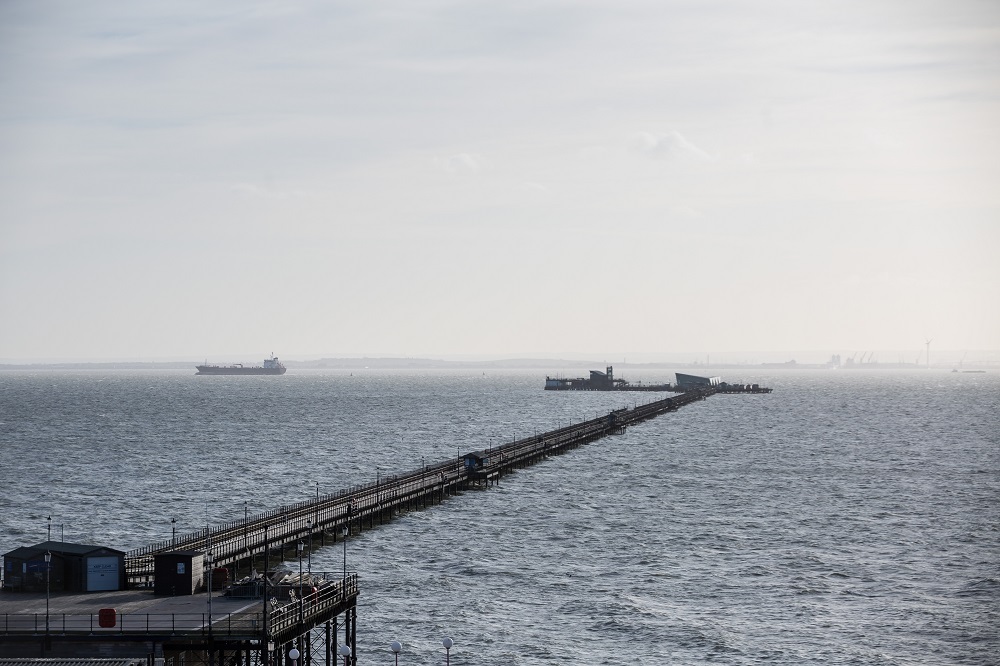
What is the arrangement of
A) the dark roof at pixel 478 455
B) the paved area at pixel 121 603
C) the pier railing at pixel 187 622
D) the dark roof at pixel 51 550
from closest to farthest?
the pier railing at pixel 187 622, the paved area at pixel 121 603, the dark roof at pixel 51 550, the dark roof at pixel 478 455

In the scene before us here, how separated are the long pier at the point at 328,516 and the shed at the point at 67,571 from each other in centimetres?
138

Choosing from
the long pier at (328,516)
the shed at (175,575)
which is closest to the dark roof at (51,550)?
the shed at (175,575)

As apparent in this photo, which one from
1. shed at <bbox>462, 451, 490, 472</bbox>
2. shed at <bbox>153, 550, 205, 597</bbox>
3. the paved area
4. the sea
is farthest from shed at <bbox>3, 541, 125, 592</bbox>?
shed at <bbox>462, 451, 490, 472</bbox>

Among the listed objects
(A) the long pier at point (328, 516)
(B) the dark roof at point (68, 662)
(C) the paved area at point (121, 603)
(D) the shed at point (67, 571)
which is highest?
(D) the shed at point (67, 571)

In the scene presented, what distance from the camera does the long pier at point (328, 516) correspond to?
64.7m

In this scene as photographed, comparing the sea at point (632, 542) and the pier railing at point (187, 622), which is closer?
the pier railing at point (187, 622)

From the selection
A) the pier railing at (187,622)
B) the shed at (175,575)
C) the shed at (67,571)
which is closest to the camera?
the pier railing at (187,622)

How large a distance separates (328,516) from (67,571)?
1242 inches

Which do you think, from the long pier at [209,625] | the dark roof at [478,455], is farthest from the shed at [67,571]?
the dark roof at [478,455]

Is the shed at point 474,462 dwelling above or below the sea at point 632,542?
above

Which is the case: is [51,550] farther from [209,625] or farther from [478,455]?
[478,455]

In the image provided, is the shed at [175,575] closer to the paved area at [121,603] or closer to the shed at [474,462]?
the paved area at [121,603]

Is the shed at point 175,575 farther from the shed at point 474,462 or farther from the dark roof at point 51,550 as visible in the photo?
the shed at point 474,462

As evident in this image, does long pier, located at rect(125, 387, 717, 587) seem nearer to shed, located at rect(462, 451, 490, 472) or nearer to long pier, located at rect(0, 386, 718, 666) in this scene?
shed, located at rect(462, 451, 490, 472)
